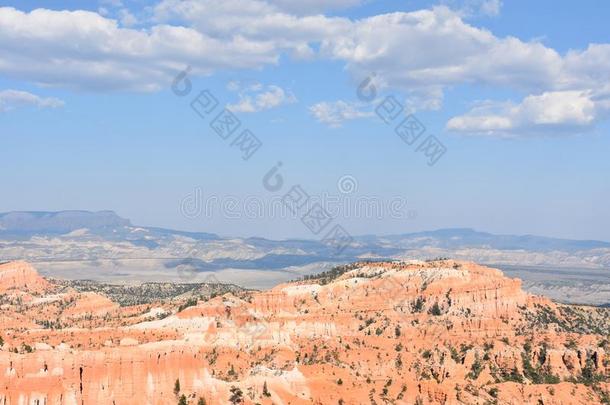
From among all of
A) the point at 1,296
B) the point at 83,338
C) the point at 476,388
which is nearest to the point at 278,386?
the point at 476,388

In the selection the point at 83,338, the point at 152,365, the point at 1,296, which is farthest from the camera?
the point at 1,296

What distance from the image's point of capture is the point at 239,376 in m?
102

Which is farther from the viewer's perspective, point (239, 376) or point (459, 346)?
point (459, 346)

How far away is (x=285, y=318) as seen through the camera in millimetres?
135625

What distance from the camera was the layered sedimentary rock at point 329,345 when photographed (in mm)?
83500

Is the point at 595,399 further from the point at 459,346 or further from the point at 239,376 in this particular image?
the point at 239,376

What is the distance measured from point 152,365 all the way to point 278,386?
15.4m

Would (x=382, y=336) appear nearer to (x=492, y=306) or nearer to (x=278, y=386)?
(x=492, y=306)

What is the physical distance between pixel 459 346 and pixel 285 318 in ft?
96.7

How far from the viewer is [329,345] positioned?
124m

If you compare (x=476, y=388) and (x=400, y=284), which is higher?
(x=400, y=284)

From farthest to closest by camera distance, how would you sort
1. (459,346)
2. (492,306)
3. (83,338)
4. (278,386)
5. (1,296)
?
(1,296), (492,306), (459,346), (83,338), (278,386)

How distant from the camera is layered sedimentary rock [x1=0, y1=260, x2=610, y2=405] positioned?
3287 inches

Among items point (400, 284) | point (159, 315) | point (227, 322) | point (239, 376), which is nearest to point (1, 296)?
point (159, 315)
